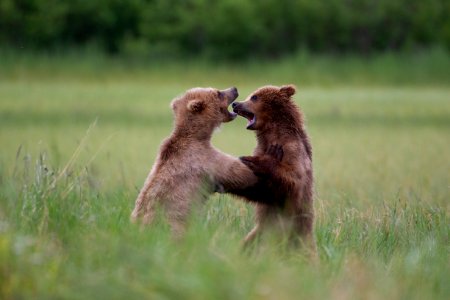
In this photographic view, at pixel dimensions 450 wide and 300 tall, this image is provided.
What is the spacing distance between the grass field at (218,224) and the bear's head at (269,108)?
681 mm

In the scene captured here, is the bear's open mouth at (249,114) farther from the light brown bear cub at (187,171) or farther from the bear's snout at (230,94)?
the light brown bear cub at (187,171)

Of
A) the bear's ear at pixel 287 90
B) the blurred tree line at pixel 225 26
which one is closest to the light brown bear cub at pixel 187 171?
the bear's ear at pixel 287 90

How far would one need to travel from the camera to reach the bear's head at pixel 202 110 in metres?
5.32

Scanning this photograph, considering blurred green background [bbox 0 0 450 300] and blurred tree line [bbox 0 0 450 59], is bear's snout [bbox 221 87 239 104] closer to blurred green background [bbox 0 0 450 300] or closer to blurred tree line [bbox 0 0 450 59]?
blurred green background [bbox 0 0 450 300]

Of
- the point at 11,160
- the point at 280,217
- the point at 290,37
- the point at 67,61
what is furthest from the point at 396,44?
the point at 280,217

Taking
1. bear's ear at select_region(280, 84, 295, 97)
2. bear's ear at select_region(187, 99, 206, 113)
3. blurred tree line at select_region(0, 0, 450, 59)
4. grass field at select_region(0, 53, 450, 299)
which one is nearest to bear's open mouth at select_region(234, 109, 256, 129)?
bear's ear at select_region(280, 84, 295, 97)

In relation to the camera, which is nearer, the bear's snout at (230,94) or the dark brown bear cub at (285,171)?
the dark brown bear cub at (285,171)

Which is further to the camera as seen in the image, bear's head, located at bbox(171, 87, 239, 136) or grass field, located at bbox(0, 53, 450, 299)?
bear's head, located at bbox(171, 87, 239, 136)

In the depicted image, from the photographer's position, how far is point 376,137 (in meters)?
14.7

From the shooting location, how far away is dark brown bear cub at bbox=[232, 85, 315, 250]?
5.08 metres

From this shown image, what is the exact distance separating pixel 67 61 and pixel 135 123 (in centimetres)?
586

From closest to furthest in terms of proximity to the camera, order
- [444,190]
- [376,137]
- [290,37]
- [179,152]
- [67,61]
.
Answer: [179,152] < [444,190] < [376,137] < [67,61] < [290,37]

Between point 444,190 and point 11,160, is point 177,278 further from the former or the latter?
point 11,160

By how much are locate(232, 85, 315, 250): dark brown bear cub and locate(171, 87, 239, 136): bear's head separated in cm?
22
